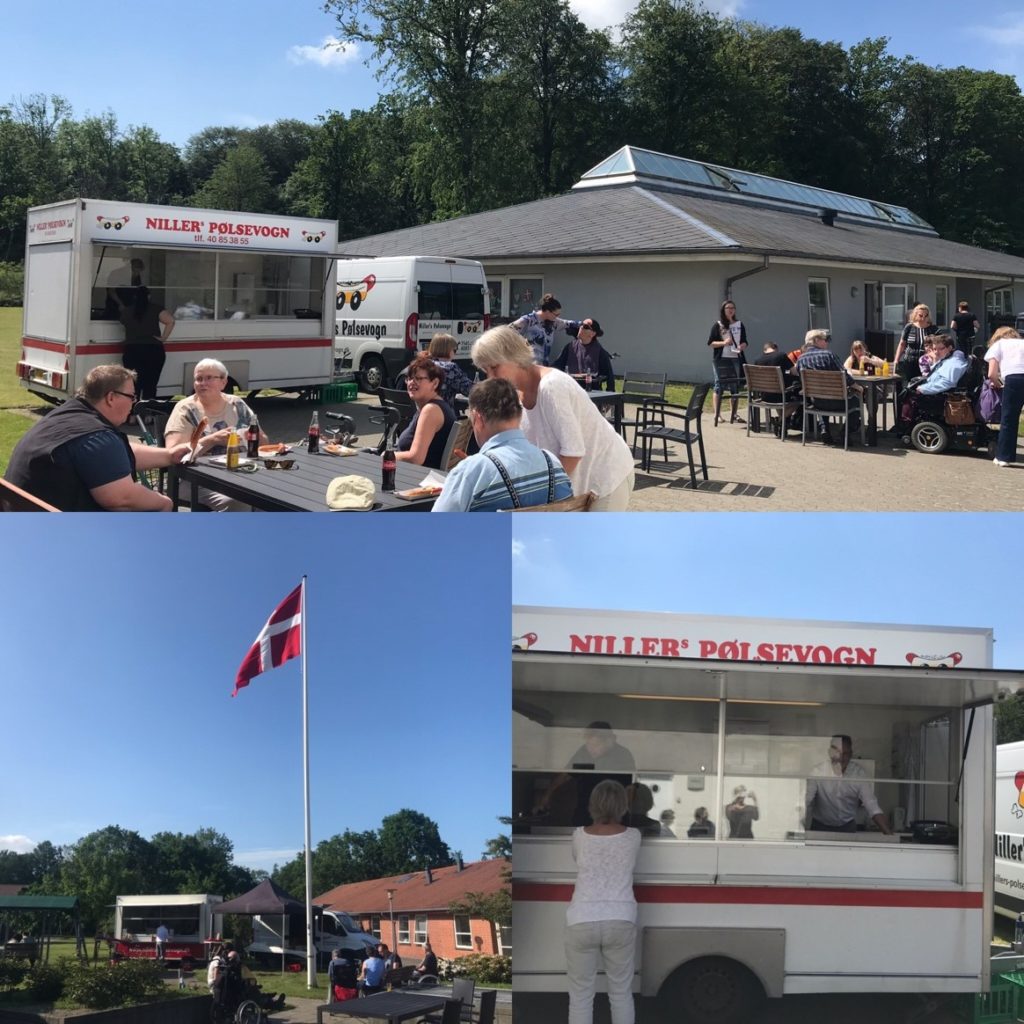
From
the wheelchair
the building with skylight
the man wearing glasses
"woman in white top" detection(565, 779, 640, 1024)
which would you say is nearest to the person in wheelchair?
the wheelchair

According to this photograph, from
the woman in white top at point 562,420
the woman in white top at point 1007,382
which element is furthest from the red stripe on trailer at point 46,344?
the woman in white top at point 1007,382

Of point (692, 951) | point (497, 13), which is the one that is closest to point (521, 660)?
point (692, 951)

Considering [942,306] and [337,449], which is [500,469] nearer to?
[337,449]

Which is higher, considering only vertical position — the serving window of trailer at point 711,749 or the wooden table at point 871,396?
the wooden table at point 871,396

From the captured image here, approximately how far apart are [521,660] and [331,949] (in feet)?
3.75

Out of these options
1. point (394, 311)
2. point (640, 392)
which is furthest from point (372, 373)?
point (640, 392)

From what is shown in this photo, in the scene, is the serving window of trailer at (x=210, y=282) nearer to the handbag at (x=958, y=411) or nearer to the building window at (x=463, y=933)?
the handbag at (x=958, y=411)

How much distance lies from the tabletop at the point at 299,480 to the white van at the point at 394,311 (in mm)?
11218

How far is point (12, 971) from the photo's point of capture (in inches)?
129

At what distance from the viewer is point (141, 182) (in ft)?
255

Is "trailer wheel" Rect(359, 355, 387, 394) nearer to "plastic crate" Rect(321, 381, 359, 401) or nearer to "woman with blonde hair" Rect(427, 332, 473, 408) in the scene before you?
"plastic crate" Rect(321, 381, 359, 401)

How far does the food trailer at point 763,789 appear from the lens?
4.04 m

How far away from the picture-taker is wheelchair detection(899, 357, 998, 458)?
43.9ft

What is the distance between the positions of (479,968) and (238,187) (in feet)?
256
